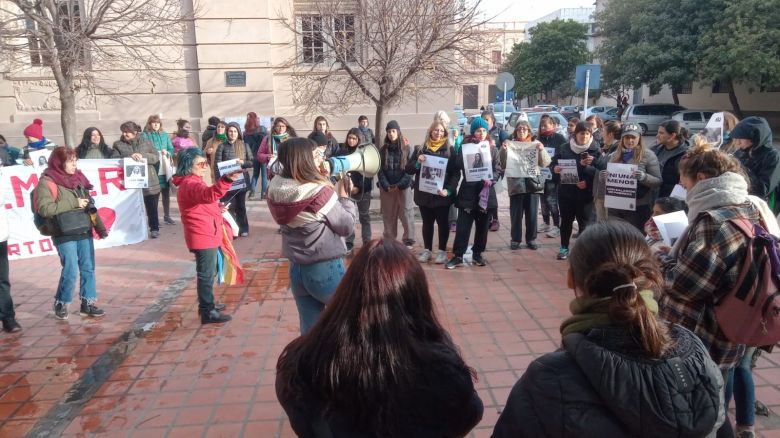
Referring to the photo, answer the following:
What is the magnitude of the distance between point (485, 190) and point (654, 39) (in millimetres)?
29098

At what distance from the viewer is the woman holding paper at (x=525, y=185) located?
7.10 m

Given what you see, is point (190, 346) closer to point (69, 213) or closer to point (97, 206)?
point (69, 213)

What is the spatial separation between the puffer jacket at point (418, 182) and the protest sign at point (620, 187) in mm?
1715

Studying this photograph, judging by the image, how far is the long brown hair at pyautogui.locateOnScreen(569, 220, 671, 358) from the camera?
1.58 m

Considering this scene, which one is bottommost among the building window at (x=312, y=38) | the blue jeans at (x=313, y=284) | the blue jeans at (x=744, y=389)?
the blue jeans at (x=744, y=389)

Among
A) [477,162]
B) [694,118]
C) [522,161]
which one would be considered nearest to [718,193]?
[477,162]

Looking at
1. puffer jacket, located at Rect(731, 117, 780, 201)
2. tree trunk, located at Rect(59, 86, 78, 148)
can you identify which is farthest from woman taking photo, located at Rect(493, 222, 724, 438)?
tree trunk, located at Rect(59, 86, 78, 148)

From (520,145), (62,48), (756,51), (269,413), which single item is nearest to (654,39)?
(756,51)

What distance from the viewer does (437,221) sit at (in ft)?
22.5

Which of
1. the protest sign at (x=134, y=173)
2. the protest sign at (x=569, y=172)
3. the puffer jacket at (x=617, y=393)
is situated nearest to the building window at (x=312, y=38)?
the protest sign at (x=134, y=173)

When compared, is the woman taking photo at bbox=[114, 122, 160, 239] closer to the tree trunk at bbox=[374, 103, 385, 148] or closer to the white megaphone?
the tree trunk at bbox=[374, 103, 385, 148]

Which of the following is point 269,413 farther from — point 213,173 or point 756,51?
point 756,51

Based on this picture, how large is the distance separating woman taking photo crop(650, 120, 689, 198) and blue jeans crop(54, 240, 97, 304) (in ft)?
18.5

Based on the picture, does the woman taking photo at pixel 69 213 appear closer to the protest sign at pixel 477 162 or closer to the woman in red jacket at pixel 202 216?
the woman in red jacket at pixel 202 216
